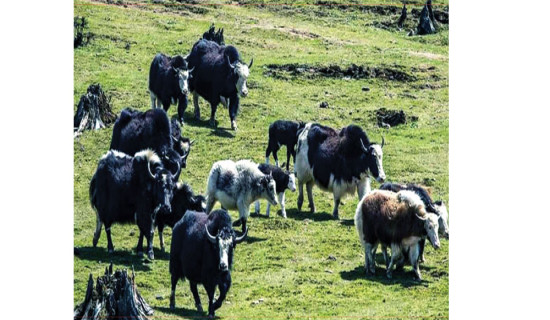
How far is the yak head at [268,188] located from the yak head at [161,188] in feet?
6.45

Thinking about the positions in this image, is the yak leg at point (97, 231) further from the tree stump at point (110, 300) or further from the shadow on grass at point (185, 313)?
the tree stump at point (110, 300)

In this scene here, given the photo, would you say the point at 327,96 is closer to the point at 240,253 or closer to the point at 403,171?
the point at 403,171

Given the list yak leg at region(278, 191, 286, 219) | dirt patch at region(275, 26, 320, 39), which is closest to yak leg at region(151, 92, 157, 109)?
yak leg at region(278, 191, 286, 219)

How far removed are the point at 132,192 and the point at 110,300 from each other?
13.7 feet

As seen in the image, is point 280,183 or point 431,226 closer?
point 431,226

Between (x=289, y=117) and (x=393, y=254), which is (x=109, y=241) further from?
(x=289, y=117)

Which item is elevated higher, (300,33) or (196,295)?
(300,33)

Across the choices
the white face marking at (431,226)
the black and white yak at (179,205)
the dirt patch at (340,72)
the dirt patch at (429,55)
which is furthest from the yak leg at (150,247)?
the dirt patch at (429,55)

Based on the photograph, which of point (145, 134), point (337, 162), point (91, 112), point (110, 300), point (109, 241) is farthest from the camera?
point (91, 112)

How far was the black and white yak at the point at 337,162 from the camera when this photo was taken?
2253cm

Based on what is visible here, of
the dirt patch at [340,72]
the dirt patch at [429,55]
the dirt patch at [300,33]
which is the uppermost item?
the dirt patch at [300,33]

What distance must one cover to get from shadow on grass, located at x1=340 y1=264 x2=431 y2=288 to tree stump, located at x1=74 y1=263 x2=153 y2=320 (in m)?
4.32

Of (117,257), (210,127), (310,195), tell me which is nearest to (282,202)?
(310,195)

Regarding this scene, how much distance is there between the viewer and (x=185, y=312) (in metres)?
16.6
